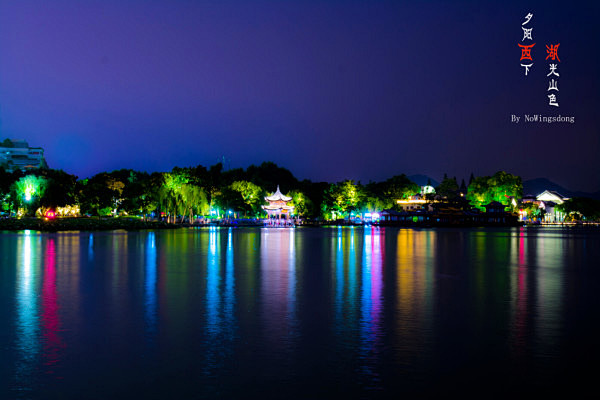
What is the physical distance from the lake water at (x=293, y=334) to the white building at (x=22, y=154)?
167 meters

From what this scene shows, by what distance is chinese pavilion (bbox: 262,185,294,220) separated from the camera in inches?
4060

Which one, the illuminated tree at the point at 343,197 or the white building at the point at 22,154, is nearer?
the illuminated tree at the point at 343,197

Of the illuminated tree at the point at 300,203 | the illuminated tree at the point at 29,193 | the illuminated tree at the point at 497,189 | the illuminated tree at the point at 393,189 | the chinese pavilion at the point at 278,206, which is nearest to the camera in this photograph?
the illuminated tree at the point at 29,193

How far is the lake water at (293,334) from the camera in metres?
7.93

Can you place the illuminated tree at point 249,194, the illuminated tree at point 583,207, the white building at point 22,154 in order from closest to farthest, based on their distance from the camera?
1. the illuminated tree at point 249,194
2. the illuminated tree at point 583,207
3. the white building at point 22,154

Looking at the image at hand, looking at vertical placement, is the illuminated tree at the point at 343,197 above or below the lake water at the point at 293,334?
above

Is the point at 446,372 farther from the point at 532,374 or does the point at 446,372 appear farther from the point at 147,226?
the point at 147,226

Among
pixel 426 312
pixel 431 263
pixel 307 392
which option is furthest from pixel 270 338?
pixel 431 263

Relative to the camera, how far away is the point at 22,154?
176m

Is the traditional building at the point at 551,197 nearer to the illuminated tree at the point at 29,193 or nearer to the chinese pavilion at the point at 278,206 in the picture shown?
the chinese pavilion at the point at 278,206

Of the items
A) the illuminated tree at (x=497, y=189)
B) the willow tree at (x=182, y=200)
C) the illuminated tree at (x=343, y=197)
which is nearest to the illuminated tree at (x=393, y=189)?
the illuminated tree at (x=343, y=197)

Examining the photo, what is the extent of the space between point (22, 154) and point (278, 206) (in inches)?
4356

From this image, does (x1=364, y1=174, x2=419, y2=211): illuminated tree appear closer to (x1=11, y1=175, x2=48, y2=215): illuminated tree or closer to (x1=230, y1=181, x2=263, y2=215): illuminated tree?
(x1=230, y1=181, x2=263, y2=215): illuminated tree

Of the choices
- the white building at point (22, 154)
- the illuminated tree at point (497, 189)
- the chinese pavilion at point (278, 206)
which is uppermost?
the white building at point (22, 154)
